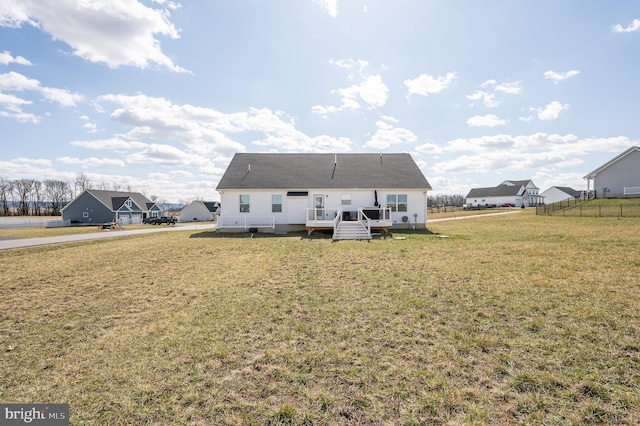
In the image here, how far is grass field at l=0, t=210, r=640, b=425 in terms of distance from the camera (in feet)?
11.2

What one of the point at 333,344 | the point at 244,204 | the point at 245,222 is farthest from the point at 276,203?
the point at 333,344

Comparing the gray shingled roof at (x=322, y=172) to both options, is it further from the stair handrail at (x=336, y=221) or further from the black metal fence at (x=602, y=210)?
the black metal fence at (x=602, y=210)

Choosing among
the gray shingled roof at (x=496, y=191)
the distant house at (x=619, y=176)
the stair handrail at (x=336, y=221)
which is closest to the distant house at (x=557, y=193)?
the gray shingled roof at (x=496, y=191)

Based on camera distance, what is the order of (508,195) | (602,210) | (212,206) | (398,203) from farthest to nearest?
(212,206), (508,195), (602,210), (398,203)

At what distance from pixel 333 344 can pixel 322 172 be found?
19411 mm

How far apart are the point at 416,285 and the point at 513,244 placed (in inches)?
351

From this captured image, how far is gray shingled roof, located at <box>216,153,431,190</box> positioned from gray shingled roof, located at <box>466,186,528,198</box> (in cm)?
5816

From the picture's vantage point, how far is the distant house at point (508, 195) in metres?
68.2

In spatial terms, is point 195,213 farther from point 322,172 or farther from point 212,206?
point 322,172

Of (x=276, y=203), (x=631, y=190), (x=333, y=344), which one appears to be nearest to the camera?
(x=333, y=344)

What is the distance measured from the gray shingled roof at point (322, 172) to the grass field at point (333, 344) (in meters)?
12.9

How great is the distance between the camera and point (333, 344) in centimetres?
485

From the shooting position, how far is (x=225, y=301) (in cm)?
696

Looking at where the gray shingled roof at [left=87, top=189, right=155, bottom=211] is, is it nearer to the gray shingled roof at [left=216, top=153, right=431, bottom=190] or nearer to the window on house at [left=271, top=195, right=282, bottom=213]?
the gray shingled roof at [left=216, top=153, right=431, bottom=190]
